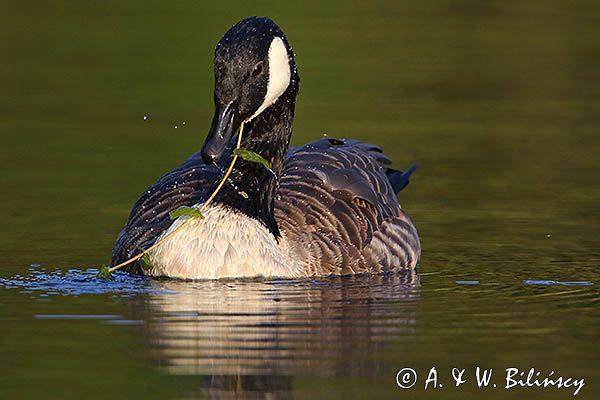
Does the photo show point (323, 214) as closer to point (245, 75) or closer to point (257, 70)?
point (257, 70)

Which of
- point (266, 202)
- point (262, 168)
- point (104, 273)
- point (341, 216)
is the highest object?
point (262, 168)

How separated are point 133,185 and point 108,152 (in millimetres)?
2174

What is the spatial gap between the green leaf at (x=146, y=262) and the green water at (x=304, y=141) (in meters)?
0.13

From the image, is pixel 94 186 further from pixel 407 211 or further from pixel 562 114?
pixel 562 114

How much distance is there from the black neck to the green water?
0.82m

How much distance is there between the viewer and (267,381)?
392 inches

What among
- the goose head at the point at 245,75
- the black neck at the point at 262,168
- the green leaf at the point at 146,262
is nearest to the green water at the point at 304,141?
the green leaf at the point at 146,262

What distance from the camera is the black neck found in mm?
13695

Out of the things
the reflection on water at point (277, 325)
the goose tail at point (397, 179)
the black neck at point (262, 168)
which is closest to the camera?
the reflection on water at point (277, 325)

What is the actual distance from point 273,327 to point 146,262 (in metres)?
2.21

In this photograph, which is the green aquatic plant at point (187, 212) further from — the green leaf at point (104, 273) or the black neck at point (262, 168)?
the black neck at point (262, 168)

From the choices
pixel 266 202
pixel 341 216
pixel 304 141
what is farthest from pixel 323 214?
pixel 304 141

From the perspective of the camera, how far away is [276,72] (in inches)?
526

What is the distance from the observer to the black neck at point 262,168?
13695mm
